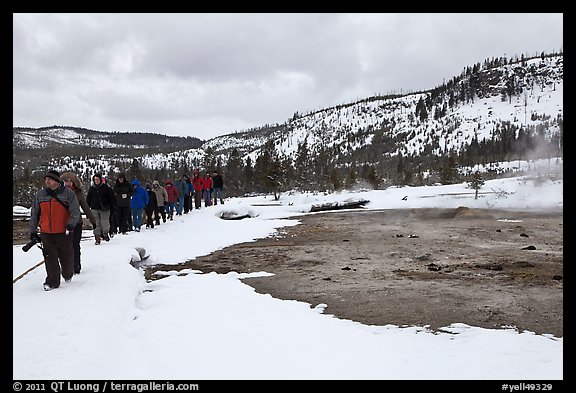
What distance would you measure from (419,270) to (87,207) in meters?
5.97

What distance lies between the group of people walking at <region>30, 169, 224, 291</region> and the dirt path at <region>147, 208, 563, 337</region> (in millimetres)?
2007

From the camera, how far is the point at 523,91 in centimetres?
13012

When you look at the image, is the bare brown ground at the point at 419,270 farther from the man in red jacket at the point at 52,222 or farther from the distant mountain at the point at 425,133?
the distant mountain at the point at 425,133

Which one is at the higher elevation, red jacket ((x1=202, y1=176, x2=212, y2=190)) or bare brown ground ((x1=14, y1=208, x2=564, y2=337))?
red jacket ((x1=202, y1=176, x2=212, y2=190))

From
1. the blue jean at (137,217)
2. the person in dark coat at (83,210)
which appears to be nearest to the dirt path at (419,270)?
the person in dark coat at (83,210)

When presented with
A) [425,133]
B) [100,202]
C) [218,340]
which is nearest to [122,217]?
[100,202]

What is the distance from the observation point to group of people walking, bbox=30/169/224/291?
20.9 feet

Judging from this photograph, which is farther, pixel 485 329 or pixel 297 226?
pixel 297 226

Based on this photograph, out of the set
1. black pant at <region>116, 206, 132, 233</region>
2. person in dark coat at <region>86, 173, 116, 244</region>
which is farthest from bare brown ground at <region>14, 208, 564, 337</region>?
black pant at <region>116, 206, 132, 233</region>

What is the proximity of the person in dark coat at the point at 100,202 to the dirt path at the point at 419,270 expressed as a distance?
2656mm

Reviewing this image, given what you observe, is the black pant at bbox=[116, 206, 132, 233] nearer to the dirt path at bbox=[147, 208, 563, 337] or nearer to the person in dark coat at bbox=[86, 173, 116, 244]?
the person in dark coat at bbox=[86, 173, 116, 244]
